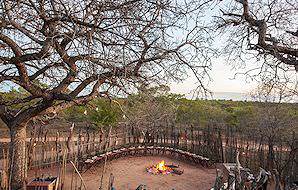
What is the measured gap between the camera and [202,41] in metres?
4.94

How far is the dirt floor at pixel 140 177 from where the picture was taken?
752 centimetres

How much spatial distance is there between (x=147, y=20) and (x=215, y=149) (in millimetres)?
7489

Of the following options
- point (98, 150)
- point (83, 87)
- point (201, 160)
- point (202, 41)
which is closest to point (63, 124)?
point (98, 150)

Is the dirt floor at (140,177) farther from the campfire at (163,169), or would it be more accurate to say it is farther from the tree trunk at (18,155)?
the tree trunk at (18,155)

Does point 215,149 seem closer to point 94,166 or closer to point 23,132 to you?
point 94,166

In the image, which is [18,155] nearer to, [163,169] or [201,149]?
[163,169]

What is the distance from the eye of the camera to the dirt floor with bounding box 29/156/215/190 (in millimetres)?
7523

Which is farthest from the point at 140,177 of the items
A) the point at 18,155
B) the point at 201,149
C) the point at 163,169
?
the point at 18,155

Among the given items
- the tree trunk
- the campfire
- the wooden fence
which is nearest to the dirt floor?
the campfire

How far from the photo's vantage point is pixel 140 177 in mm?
8367

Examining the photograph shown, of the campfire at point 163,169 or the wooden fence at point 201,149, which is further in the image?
the campfire at point 163,169

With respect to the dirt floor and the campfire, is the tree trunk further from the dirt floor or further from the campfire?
the campfire

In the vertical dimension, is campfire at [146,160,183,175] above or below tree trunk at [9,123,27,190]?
below

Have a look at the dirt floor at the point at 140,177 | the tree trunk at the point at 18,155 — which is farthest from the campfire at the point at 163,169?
the tree trunk at the point at 18,155
